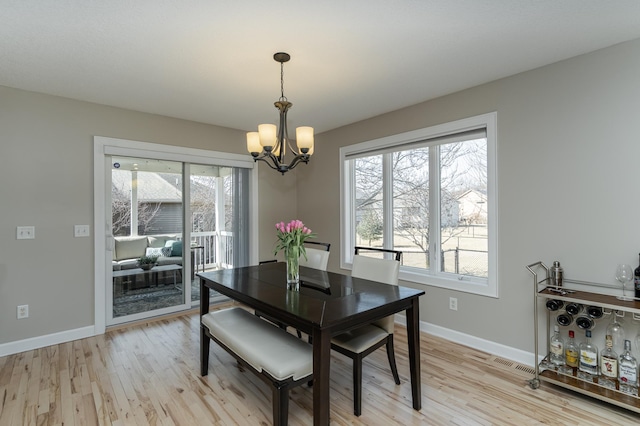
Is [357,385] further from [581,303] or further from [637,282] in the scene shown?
[637,282]

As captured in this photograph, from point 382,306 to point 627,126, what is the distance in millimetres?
2175

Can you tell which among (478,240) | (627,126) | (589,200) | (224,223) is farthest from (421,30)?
(224,223)

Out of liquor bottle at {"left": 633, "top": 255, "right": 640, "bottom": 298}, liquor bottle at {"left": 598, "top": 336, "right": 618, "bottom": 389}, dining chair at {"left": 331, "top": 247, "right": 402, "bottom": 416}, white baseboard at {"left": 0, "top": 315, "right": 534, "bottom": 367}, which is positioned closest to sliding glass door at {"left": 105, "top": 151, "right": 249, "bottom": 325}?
white baseboard at {"left": 0, "top": 315, "right": 534, "bottom": 367}

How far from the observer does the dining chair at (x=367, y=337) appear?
195cm

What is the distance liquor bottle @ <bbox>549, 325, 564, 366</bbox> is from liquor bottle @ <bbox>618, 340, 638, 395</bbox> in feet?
1.05

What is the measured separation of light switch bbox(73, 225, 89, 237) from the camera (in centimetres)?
319

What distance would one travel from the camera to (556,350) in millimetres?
2289

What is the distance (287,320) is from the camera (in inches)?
68.0

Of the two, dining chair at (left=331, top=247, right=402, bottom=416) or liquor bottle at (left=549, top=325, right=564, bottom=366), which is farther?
liquor bottle at (left=549, top=325, right=564, bottom=366)

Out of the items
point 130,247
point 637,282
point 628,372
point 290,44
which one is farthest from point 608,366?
point 130,247

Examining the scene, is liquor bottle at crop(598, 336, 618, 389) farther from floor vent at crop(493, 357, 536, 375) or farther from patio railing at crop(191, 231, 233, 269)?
patio railing at crop(191, 231, 233, 269)

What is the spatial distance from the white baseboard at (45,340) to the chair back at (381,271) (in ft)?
9.58

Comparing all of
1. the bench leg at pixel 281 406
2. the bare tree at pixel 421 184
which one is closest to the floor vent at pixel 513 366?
the bare tree at pixel 421 184

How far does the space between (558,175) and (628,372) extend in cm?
142
